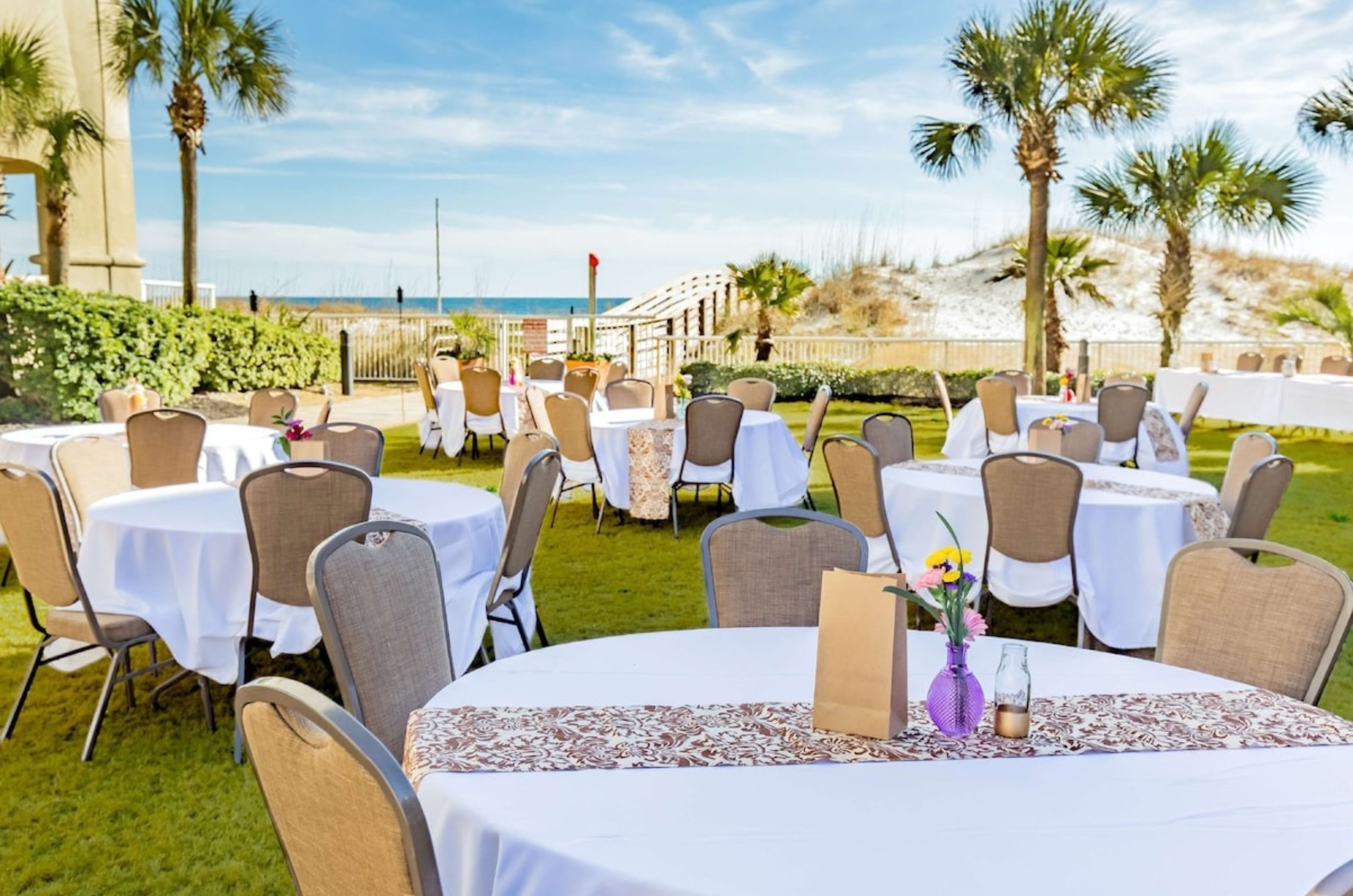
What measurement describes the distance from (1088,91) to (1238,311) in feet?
78.7

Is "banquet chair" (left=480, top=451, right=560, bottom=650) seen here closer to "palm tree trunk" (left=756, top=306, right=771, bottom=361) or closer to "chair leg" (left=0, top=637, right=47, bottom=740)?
"chair leg" (left=0, top=637, right=47, bottom=740)

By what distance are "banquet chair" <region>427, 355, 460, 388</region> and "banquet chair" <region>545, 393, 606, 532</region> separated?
447cm

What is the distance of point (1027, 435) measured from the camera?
816cm

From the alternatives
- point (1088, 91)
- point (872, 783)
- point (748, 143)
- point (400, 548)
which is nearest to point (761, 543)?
point (400, 548)

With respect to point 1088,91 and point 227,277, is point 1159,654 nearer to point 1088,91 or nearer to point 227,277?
point 1088,91

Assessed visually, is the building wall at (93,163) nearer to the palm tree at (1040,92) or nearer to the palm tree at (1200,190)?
the palm tree at (1040,92)

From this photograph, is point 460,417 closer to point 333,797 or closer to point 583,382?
point 583,382

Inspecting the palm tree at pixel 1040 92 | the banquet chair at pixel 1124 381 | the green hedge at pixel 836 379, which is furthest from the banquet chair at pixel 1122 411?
the green hedge at pixel 836 379

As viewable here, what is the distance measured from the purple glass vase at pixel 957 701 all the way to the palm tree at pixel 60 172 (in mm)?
15605

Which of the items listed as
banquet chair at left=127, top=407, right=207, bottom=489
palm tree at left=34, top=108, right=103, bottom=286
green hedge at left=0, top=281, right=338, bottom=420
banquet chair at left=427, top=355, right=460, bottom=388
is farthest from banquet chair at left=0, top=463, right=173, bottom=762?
palm tree at left=34, top=108, right=103, bottom=286

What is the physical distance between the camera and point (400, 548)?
2.56 meters

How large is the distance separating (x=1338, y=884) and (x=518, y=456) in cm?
371

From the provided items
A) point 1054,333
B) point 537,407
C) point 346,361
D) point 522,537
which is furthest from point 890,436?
point 346,361

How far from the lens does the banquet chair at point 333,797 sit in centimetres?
129
